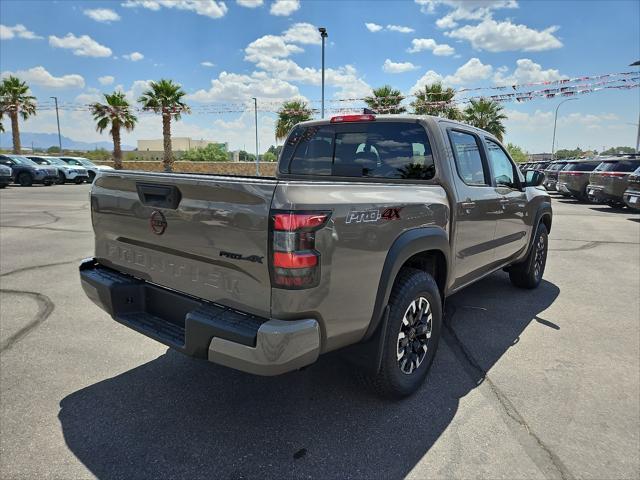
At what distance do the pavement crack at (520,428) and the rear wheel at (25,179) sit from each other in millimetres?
25537

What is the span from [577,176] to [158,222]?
1977 centimetres

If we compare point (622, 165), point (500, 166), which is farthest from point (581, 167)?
point (500, 166)

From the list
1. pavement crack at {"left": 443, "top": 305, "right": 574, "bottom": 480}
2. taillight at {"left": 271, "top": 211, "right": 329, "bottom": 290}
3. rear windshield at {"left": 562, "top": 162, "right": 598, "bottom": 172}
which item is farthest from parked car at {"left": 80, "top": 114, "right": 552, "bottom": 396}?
rear windshield at {"left": 562, "top": 162, "right": 598, "bottom": 172}

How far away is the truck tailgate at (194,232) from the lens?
216 cm

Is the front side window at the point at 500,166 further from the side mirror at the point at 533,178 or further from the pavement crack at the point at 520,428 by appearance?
the pavement crack at the point at 520,428

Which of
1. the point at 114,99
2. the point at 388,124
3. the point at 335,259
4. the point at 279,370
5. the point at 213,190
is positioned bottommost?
the point at 279,370

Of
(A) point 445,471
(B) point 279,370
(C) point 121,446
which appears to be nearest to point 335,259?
(B) point 279,370

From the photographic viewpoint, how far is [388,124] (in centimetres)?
353

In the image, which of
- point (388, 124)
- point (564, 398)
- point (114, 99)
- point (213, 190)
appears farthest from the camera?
point (114, 99)

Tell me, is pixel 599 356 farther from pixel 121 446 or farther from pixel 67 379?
pixel 67 379

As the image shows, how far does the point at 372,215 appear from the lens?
96.5 inches

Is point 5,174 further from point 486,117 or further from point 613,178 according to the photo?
point 486,117

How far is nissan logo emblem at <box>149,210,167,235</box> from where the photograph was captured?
2543mm

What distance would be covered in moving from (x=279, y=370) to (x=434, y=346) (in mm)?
1501
